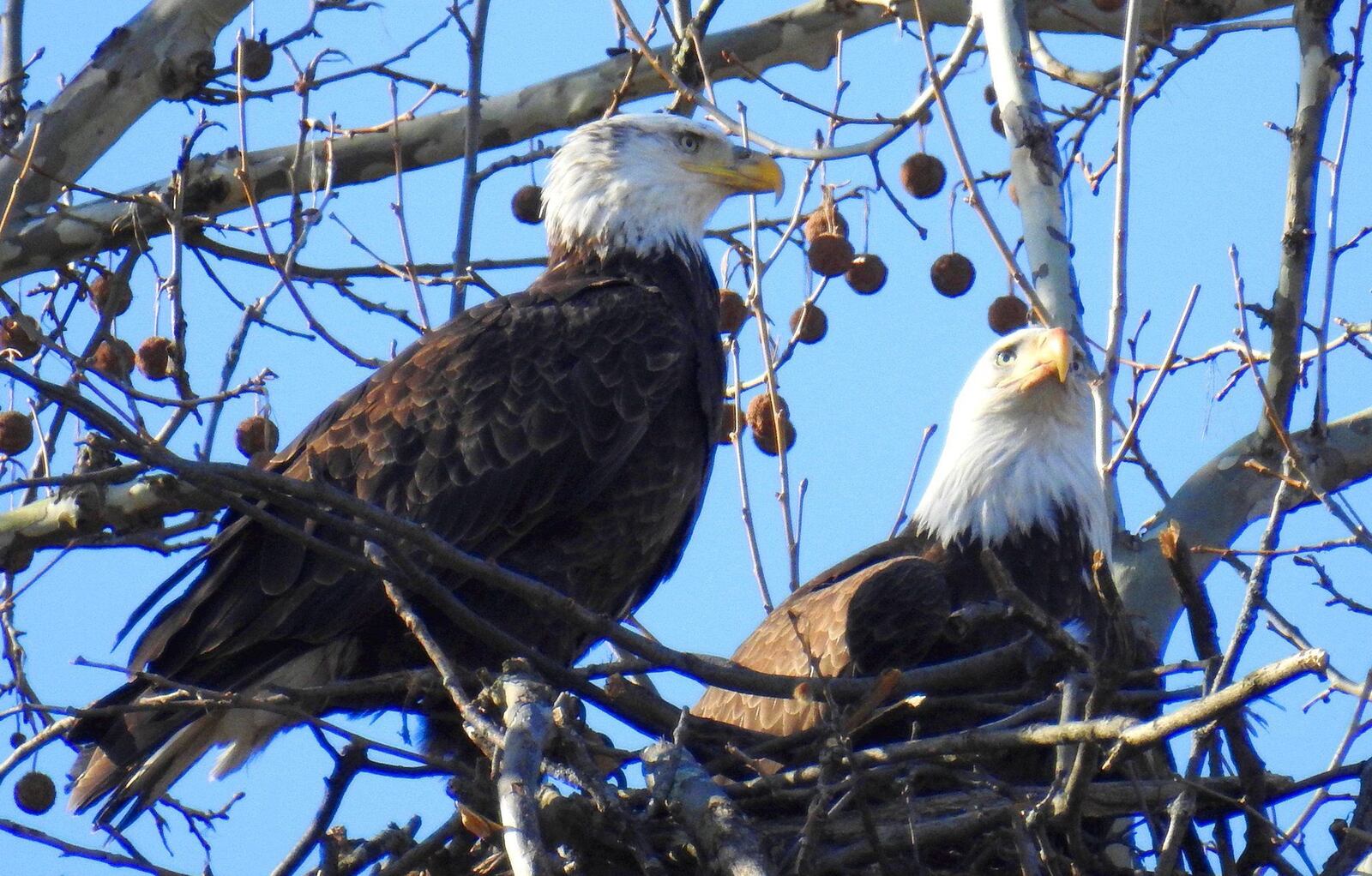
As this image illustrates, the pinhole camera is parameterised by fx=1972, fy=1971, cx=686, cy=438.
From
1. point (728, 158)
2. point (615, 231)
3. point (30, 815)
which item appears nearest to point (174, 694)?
point (30, 815)

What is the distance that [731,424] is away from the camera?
232 inches

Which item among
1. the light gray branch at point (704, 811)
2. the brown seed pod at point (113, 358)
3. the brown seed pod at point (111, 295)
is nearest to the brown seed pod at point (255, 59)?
the brown seed pod at point (111, 295)

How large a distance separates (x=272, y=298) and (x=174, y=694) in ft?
6.59

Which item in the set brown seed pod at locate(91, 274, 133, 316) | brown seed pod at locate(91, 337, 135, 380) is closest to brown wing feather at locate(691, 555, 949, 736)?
brown seed pod at locate(91, 337, 135, 380)

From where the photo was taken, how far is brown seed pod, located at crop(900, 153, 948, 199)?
6023 mm

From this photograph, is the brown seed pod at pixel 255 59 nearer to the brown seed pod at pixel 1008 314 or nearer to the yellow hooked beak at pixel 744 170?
the yellow hooked beak at pixel 744 170

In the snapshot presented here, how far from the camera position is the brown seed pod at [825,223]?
5914 millimetres

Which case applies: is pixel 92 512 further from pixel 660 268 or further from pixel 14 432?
pixel 660 268

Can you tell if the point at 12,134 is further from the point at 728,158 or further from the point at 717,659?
the point at 717,659

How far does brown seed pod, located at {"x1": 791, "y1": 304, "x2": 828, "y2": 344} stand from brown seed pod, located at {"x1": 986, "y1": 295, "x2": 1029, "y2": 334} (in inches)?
20.2

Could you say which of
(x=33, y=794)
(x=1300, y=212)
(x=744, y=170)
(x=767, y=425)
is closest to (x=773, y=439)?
(x=767, y=425)

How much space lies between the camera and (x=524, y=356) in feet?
17.3

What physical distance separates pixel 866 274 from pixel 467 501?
1570mm

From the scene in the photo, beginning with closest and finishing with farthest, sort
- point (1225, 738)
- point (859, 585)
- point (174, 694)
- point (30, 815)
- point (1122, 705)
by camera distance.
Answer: point (1225, 738), point (1122, 705), point (174, 694), point (859, 585), point (30, 815)
